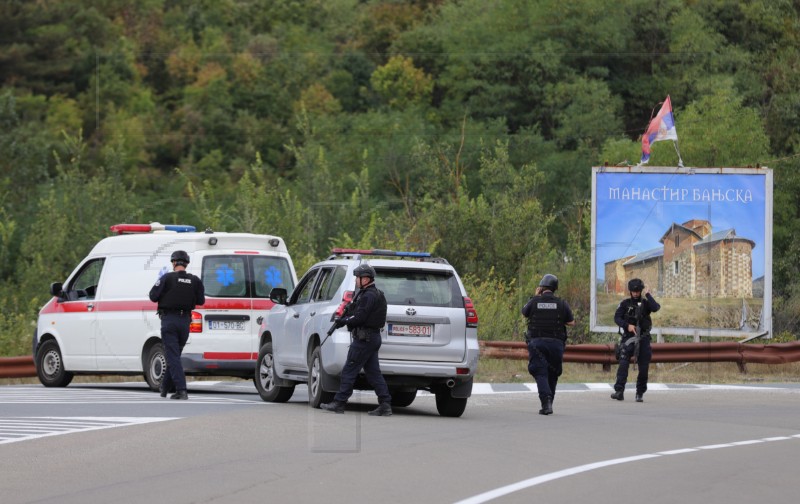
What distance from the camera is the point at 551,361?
61.8 ft

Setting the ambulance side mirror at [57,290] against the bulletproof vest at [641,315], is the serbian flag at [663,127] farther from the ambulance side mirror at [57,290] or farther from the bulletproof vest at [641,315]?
the ambulance side mirror at [57,290]

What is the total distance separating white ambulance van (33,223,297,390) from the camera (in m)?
21.2

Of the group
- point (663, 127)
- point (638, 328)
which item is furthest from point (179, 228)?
point (663, 127)

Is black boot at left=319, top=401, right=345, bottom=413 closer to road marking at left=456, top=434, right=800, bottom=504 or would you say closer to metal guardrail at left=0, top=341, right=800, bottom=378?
road marking at left=456, top=434, right=800, bottom=504

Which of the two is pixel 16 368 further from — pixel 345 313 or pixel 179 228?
pixel 345 313

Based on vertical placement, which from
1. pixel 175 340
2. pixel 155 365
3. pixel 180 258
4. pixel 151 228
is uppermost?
pixel 151 228

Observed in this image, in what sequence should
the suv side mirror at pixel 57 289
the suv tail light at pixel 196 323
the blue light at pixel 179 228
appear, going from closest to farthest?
the suv tail light at pixel 196 323 → the suv side mirror at pixel 57 289 → the blue light at pixel 179 228

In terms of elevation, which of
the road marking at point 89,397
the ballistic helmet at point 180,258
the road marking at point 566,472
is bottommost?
the road marking at point 566,472

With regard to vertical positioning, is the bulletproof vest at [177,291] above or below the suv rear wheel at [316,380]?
above

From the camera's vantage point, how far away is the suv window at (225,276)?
21.4m

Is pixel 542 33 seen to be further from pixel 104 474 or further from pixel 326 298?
pixel 104 474

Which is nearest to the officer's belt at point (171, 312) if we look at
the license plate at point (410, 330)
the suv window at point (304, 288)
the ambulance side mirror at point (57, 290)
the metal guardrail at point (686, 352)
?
the suv window at point (304, 288)

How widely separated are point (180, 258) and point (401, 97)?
3087 inches

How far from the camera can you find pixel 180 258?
19703 millimetres
